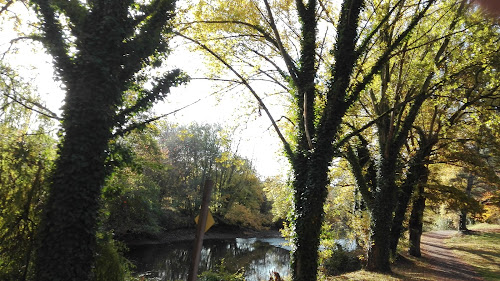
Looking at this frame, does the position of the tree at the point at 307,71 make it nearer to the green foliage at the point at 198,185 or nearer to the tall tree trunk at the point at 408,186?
the tall tree trunk at the point at 408,186

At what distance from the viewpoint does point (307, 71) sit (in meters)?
7.12

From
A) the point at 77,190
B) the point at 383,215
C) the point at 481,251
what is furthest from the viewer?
the point at 481,251

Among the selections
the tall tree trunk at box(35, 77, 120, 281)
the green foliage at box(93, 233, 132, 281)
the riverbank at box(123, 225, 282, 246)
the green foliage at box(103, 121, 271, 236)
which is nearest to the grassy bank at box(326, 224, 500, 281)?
the green foliage at box(93, 233, 132, 281)

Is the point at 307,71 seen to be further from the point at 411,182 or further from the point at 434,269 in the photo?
the point at 434,269

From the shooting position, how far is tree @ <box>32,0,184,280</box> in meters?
4.45

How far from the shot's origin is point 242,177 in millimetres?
32188

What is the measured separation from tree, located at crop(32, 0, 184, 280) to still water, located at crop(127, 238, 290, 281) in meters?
10.2

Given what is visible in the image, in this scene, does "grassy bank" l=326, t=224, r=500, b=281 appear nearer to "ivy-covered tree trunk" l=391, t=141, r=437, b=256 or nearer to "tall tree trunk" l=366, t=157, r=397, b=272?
"tall tree trunk" l=366, t=157, r=397, b=272

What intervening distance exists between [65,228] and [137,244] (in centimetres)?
1936

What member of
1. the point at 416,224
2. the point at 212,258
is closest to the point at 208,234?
the point at 212,258

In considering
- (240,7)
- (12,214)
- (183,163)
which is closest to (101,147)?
(12,214)

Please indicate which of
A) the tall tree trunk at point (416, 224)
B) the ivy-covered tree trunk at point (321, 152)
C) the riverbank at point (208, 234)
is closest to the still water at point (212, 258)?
the riverbank at point (208, 234)

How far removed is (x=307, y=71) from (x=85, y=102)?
470 cm

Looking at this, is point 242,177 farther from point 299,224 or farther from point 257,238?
point 299,224
